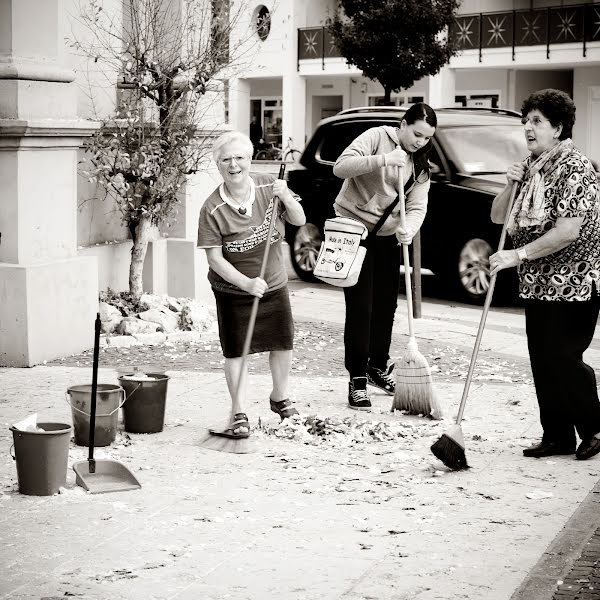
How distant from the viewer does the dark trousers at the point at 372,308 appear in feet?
26.0

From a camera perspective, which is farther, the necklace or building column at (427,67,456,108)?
building column at (427,67,456,108)

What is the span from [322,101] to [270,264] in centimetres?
4226

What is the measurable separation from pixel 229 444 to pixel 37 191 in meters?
3.20

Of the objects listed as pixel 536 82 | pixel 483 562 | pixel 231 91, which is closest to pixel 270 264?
pixel 483 562

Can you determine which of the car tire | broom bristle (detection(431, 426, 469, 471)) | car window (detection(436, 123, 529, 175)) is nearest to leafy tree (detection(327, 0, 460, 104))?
car window (detection(436, 123, 529, 175))

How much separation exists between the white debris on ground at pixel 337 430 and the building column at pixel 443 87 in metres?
35.6

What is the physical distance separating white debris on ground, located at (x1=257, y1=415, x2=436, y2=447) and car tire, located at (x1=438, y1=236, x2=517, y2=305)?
5856 millimetres

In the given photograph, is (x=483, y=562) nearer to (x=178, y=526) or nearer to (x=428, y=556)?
(x=428, y=556)

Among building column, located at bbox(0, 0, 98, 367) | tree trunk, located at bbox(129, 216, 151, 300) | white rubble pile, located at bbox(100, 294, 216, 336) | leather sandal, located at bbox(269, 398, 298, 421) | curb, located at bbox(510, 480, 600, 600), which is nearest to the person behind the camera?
curb, located at bbox(510, 480, 600, 600)

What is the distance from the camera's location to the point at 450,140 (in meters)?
13.6

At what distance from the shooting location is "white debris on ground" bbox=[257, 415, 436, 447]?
7031mm

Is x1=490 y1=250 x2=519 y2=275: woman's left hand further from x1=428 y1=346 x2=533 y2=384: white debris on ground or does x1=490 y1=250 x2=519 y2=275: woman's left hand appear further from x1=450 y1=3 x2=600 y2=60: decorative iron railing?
x1=450 y1=3 x2=600 y2=60: decorative iron railing

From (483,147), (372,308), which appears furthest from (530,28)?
(372,308)

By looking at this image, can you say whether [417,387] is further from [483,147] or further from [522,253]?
[483,147]
